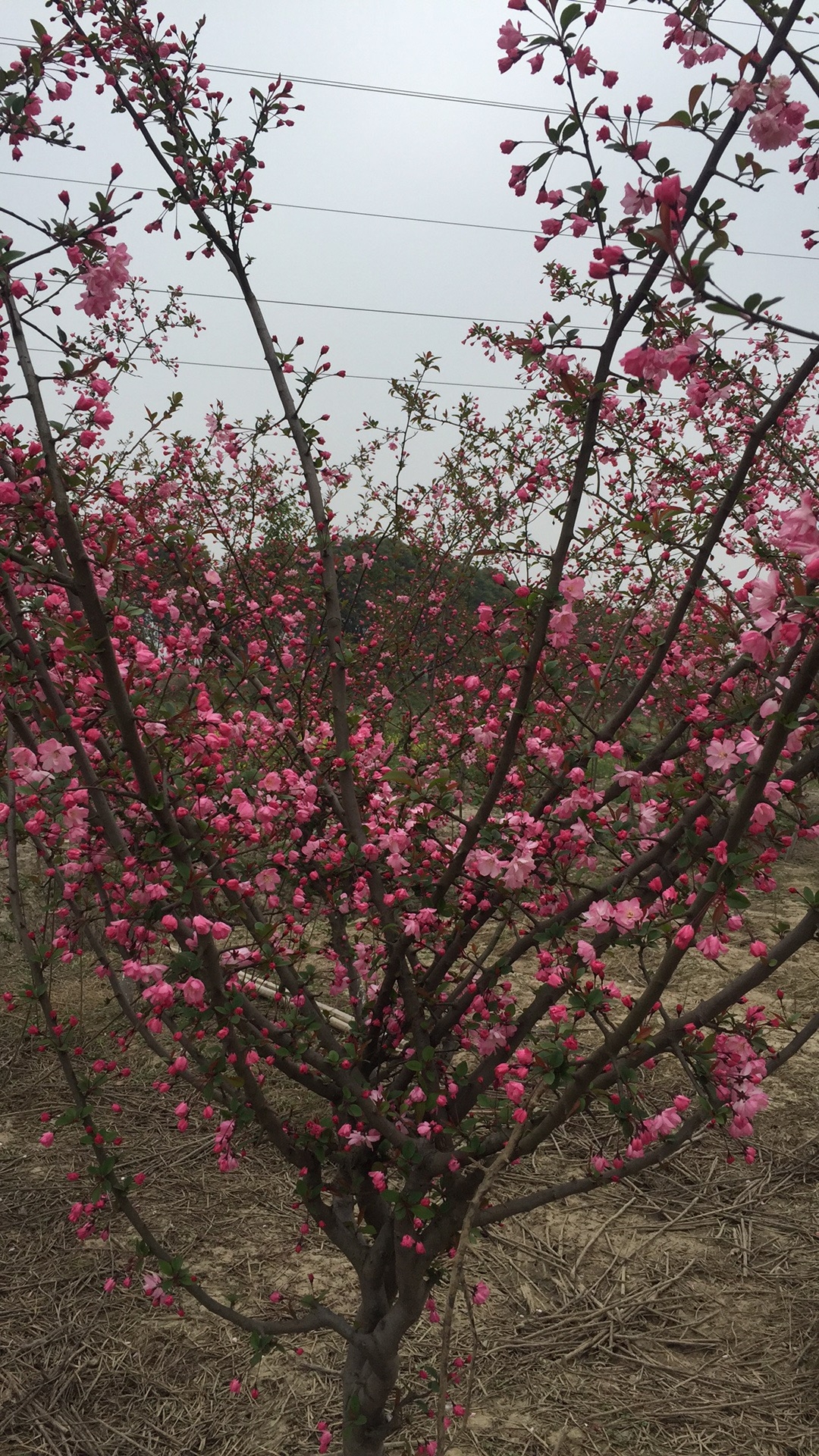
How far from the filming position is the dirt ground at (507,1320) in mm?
2658

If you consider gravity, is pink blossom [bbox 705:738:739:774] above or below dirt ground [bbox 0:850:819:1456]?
above

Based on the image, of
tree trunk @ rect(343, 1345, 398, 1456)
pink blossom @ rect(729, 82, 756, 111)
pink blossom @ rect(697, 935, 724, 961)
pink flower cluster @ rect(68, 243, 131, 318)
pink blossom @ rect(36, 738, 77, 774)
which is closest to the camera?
pink blossom @ rect(729, 82, 756, 111)

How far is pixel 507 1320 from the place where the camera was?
10.2ft

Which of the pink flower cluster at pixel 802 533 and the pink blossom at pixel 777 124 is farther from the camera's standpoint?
the pink blossom at pixel 777 124

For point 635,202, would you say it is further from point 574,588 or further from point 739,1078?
point 739,1078

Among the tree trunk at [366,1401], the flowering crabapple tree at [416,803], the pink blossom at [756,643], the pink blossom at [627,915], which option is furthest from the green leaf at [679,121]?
the tree trunk at [366,1401]

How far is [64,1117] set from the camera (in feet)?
7.02

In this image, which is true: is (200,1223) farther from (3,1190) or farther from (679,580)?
(679,580)

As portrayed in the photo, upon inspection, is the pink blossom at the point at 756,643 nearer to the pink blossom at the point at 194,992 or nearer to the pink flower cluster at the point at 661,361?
the pink flower cluster at the point at 661,361

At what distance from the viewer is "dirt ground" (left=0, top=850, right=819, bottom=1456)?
2658 millimetres

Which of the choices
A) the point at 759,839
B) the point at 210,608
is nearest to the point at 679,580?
the point at 210,608

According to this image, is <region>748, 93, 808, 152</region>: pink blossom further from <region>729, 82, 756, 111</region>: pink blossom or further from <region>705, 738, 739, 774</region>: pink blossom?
<region>705, 738, 739, 774</region>: pink blossom

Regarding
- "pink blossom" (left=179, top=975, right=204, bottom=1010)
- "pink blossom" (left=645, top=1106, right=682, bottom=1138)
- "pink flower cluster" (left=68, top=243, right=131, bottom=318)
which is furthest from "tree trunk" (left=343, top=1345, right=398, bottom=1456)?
"pink flower cluster" (left=68, top=243, right=131, bottom=318)

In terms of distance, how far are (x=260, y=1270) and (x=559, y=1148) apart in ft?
4.95
